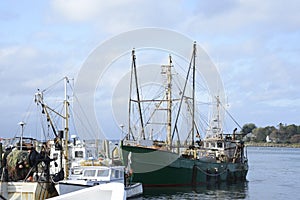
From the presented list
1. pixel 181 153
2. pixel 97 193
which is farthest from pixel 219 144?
pixel 97 193

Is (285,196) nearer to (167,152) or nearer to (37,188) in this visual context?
(167,152)

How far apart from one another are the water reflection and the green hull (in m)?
0.82

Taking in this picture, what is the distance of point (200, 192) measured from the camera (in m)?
49.3

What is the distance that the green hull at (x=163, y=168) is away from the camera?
160 ft

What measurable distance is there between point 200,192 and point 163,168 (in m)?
4.18

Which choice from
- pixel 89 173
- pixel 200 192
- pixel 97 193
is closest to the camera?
pixel 97 193

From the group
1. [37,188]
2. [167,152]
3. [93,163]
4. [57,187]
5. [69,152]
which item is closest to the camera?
[37,188]

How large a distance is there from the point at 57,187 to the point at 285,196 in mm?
27401

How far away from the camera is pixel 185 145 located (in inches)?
2203

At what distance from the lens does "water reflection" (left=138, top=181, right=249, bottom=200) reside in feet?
150

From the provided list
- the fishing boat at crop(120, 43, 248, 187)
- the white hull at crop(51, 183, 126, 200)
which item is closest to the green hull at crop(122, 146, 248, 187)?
the fishing boat at crop(120, 43, 248, 187)

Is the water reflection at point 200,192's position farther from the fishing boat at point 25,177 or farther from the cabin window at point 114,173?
the fishing boat at point 25,177

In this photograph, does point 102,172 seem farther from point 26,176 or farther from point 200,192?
point 200,192

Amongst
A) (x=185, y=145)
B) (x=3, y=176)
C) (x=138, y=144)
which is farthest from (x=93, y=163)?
(x=185, y=145)
